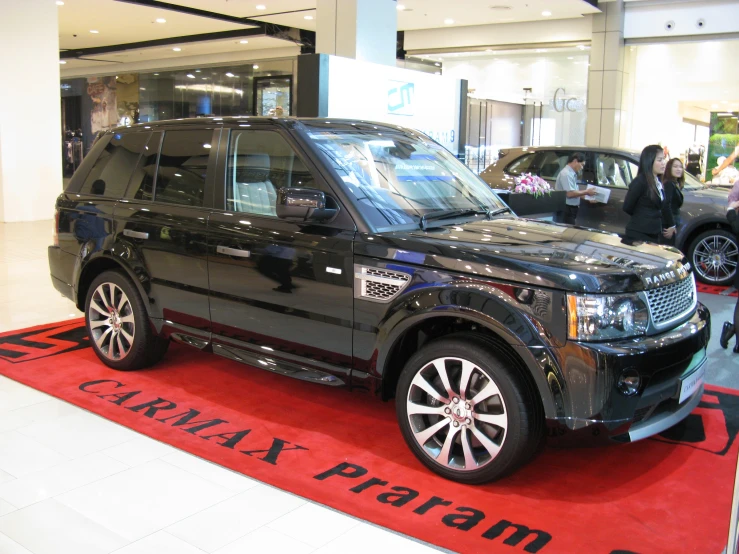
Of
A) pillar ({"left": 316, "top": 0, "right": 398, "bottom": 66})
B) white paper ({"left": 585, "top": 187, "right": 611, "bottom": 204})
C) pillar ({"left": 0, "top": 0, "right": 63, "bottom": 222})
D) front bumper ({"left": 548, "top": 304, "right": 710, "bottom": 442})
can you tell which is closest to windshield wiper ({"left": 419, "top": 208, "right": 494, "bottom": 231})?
front bumper ({"left": 548, "top": 304, "right": 710, "bottom": 442})

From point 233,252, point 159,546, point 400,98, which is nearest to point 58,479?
point 159,546

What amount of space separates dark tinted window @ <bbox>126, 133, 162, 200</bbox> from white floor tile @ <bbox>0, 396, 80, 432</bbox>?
1.35 metres

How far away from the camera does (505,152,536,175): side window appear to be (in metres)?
10.1

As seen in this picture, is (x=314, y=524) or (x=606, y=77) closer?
(x=314, y=524)

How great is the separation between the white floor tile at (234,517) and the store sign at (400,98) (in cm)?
526

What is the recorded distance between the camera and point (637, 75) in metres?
15.4

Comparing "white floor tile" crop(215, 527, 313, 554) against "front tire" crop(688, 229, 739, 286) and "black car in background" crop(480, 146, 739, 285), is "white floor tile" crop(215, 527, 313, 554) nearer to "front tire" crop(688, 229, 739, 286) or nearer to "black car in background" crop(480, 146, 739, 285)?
"black car in background" crop(480, 146, 739, 285)

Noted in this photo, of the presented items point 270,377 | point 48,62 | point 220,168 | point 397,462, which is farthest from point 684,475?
point 48,62

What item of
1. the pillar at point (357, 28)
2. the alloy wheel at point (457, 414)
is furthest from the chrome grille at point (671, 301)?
the pillar at point (357, 28)

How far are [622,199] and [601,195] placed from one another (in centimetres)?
57

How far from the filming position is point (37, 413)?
4113 millimetres

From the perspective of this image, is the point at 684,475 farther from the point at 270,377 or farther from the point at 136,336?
the point at 136,336

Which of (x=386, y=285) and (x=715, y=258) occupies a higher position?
(x=386, y=285)

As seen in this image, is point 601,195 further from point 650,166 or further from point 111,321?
point 111,321
